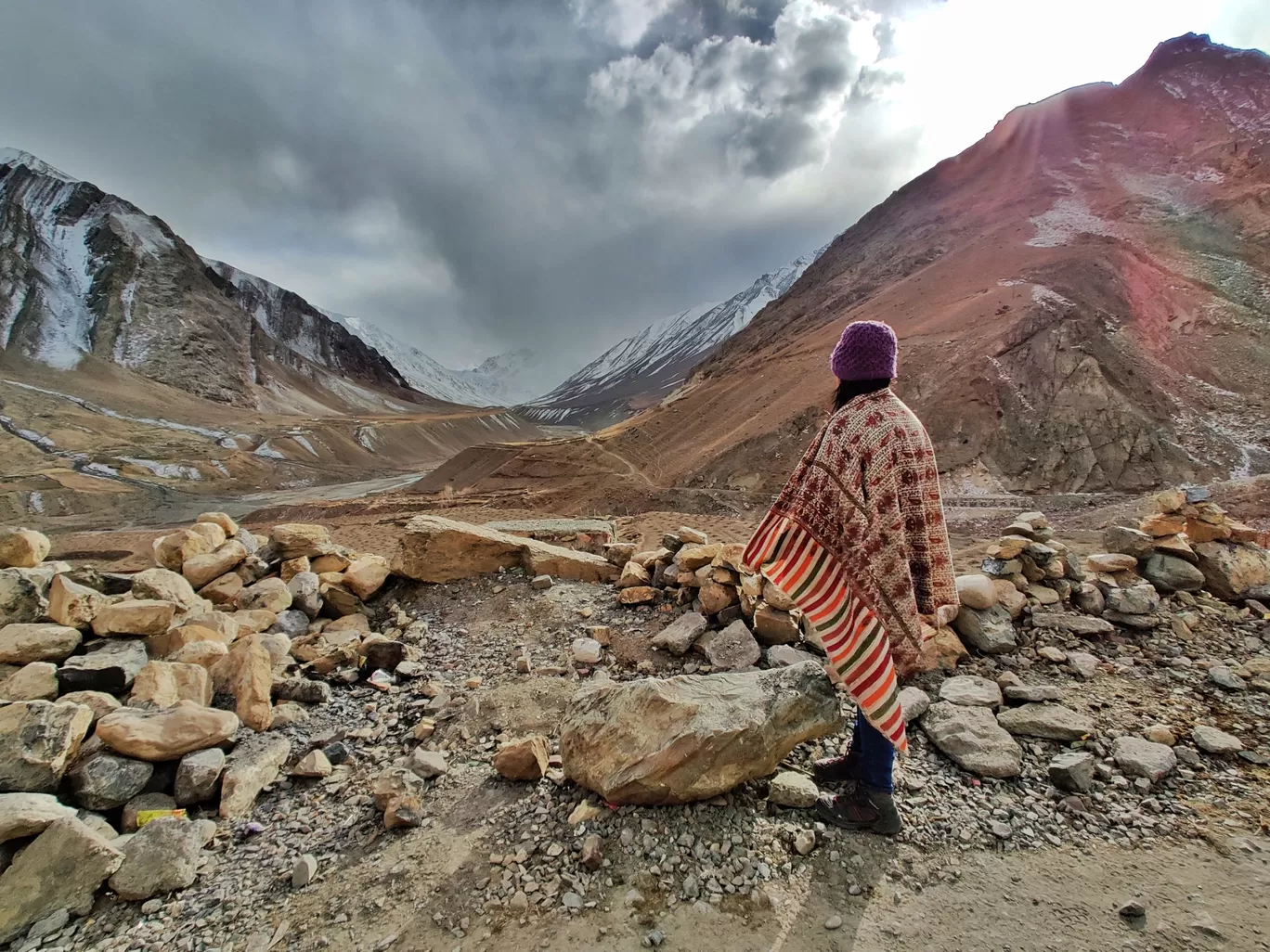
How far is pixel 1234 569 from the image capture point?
4.47 m

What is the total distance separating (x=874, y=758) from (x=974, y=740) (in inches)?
39.5

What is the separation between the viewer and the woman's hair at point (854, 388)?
8.43 feet

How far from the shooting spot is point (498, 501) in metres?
21.6

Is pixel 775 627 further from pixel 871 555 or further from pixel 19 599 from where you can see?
pixel 19 599

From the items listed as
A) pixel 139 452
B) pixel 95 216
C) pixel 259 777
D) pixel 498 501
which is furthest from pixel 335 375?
pixel 259 777

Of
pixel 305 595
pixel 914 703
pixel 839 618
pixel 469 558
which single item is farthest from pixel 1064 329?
pixel 305 595

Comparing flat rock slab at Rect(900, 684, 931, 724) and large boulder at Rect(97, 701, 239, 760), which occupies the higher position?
large boulder at Rect(97, 701, 239, 760)

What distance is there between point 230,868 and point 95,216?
91.7m

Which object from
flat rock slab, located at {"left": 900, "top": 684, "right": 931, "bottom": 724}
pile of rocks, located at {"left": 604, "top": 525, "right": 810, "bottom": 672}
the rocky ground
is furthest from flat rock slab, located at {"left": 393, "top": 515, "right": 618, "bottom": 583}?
flat rock slab, located at {"left": 900, "top": 684, "right": 931, "bottom": 724}

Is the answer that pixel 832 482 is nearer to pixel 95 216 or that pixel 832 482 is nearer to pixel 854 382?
pixel 854 382

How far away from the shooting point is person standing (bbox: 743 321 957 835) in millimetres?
2463

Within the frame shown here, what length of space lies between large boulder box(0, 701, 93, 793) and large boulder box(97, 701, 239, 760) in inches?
5.0

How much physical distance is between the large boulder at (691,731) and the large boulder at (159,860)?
1.74m

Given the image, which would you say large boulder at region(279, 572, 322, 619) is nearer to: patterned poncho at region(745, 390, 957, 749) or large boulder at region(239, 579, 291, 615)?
large boulder at region(239, 579, 291, 615)
